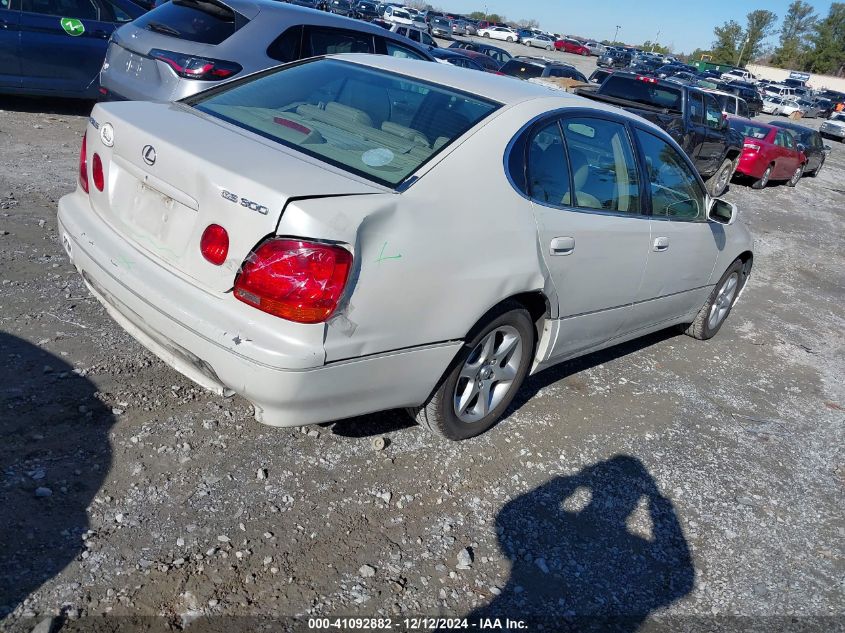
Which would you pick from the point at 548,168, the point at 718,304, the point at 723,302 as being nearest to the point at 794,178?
the point at 723,302

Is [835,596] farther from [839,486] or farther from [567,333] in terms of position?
[567,333]

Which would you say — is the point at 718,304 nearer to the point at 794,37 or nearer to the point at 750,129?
the point at 750,129

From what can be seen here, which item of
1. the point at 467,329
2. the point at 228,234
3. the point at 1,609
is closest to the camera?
the point at 1,609

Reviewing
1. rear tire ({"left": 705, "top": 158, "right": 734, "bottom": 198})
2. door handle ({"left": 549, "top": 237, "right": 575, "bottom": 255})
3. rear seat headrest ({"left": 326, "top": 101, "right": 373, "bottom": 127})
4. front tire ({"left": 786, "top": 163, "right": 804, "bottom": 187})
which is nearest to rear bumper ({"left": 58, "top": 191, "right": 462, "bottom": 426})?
door handle ({"left": 549, "top": 237, "right": 575, "bottom": 255})

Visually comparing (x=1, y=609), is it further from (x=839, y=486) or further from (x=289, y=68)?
(x=839, y=486)

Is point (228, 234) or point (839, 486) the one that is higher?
point (228, 234)

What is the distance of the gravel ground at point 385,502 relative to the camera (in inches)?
106

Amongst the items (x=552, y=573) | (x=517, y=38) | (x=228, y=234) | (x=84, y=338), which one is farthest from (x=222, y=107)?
(x=517, y=38)

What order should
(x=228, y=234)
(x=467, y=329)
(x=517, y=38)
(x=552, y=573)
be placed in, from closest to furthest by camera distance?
(x=228, y=234)
(x=552, y=573)
(x=467, y=329)
(x=517, y=38)

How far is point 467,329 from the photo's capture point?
3270mm

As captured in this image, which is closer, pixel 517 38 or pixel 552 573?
pixel 552 573

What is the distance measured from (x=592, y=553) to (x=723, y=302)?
3.56 m

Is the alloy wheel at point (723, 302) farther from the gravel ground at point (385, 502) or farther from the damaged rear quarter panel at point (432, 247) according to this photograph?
the damaged rear quarter panel at point (432, 247)

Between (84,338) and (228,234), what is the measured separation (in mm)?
1714
